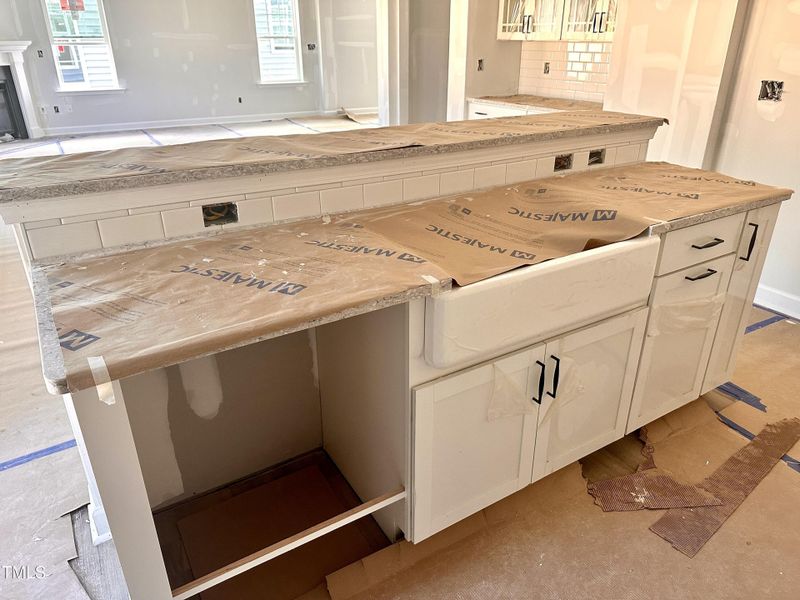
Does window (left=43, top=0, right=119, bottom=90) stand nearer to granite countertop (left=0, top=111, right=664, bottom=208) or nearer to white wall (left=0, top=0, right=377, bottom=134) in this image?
white wall (left=0, top=0, right=377, bottom=134)

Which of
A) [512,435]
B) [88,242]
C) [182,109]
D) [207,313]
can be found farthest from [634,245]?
[182,109]

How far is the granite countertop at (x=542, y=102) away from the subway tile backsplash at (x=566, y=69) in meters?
0.08

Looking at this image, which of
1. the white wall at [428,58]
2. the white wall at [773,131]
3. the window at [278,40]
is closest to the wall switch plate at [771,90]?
the white wall at [773,131]

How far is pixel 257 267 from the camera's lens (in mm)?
1288

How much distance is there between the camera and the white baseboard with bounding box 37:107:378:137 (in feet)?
26.3

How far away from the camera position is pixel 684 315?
1.85 m

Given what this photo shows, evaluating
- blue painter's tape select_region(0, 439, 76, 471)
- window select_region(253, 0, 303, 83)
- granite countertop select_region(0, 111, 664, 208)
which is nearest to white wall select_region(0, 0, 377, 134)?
window select_region(253, 0, 303, 83)

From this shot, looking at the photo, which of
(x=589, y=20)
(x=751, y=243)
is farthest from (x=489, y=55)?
(x=751, y=243)

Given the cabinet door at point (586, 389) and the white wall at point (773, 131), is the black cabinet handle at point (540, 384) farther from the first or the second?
the white wall at point (773, 131)

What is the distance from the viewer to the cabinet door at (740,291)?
1.93 metres

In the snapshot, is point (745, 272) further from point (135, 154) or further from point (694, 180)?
point (135, 154)

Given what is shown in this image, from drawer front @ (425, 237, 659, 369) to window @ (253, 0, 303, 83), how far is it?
8832mm

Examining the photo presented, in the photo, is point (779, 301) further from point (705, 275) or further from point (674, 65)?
point (705, 275)

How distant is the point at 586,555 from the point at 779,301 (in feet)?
7.61
